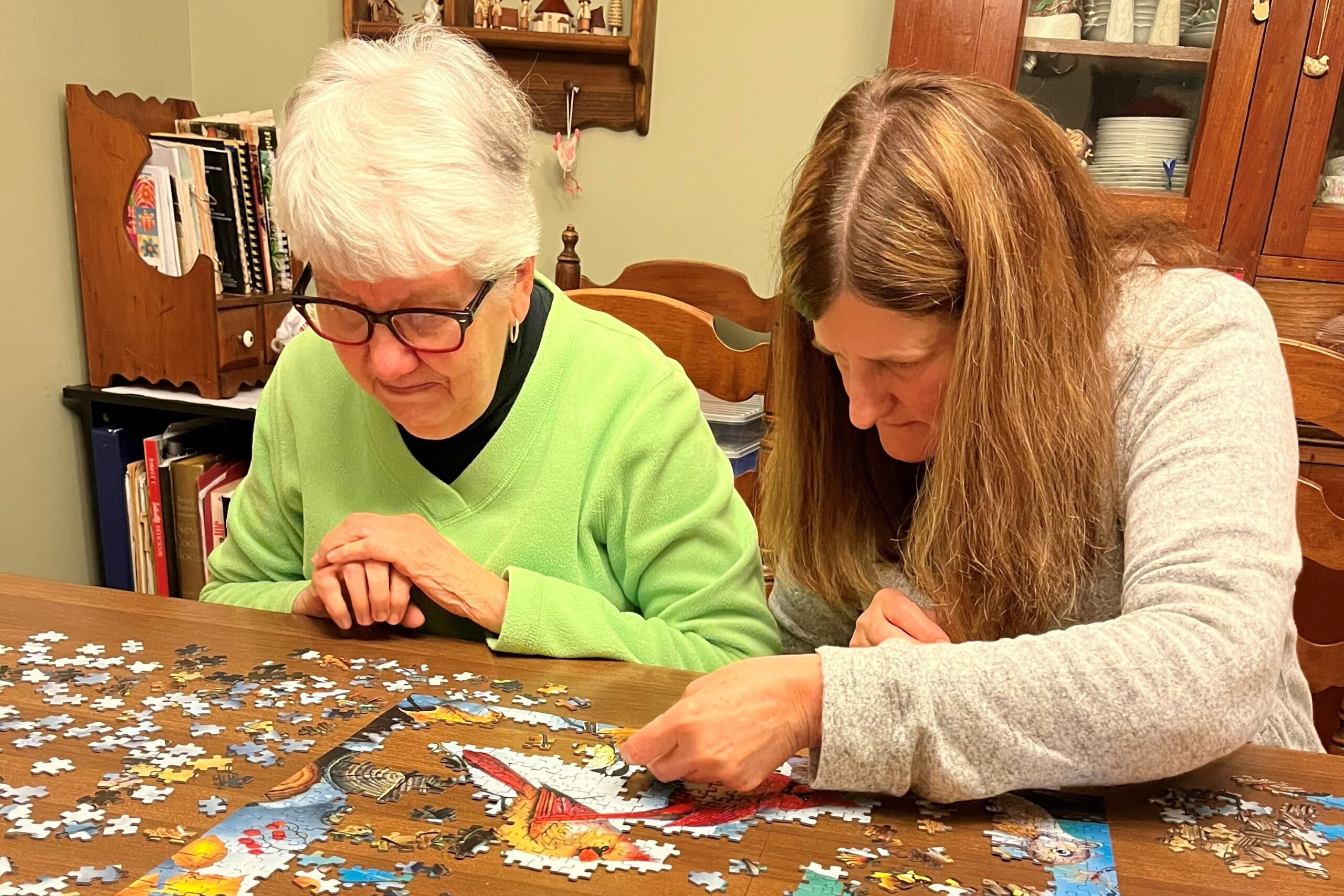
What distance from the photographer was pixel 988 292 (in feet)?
3.48

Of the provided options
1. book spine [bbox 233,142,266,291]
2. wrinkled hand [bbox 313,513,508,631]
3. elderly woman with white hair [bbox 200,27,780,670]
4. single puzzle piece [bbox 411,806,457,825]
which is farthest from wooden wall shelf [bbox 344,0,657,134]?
single puzzle piece [bbox 411,806,457,825]

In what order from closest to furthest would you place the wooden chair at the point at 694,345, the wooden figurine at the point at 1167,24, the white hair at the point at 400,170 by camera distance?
the white hair at the point at 400,170, the wooden chair at the point at 694,345, the wooden figurine at the point at 1167,24

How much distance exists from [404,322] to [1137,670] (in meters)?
0.85

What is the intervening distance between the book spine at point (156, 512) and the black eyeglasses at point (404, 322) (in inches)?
62.5

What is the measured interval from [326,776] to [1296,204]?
2.35 meters

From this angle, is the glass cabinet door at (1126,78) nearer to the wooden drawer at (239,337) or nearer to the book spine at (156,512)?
the wooden drawer at (239,337)

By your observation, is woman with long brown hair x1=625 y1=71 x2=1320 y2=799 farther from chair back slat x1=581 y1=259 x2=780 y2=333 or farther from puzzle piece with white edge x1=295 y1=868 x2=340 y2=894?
chair back slat x1=581 y1=259 x2=780 y2=333

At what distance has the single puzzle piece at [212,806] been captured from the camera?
34.4 inches

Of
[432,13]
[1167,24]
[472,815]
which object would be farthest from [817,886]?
[432,13]

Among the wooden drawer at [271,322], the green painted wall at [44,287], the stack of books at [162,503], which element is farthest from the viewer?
the wooden drawer at [271,322]

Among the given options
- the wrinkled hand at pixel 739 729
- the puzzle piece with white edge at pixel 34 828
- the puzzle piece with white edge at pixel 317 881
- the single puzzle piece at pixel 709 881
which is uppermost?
the wrinkled hand at pixel 739 729

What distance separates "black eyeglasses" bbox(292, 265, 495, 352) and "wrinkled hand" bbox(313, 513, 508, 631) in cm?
23

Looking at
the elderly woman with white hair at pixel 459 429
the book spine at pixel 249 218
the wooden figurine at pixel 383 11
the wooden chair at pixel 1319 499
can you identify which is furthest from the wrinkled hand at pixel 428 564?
the wooden figurine at pixel 383 11

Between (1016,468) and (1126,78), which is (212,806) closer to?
(1016,468)
